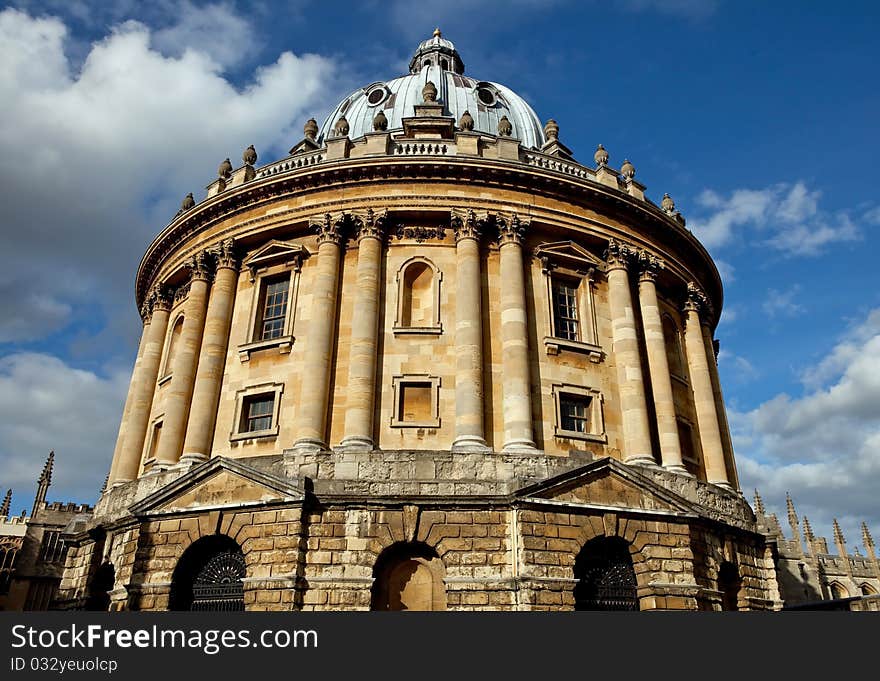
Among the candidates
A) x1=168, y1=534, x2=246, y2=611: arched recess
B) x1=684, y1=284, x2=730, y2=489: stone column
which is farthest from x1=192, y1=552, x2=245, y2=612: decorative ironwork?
x1=684, y1=284, x2=730, y2=489: stone column

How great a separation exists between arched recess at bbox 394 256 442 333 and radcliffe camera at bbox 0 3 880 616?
3.1 inches

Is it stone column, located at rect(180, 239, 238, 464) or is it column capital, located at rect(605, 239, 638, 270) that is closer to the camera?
stone column, located at rect(180, 239, 238, 464)

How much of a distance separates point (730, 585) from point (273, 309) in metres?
17.8

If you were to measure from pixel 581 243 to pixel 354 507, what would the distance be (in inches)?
502

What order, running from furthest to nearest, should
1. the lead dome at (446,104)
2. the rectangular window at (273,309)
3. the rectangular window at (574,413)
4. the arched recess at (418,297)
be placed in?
the lead dome at (446,104)
the rectangular window at (273,309)
the arched recess at (418,297)
the rectangular window at (574,413)

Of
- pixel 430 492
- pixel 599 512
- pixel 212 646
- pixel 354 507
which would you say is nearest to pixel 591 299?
pixel 599 512

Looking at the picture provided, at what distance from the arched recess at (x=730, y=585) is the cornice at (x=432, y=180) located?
12413 millimetres

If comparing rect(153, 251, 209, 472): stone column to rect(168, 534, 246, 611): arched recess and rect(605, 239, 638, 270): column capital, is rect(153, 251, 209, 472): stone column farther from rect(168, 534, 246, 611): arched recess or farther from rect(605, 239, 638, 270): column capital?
rect(605, 239, 638, 270): column capital

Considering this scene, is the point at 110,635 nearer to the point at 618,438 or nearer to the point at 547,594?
the point at 547,594

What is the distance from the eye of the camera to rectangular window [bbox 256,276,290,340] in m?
24.0

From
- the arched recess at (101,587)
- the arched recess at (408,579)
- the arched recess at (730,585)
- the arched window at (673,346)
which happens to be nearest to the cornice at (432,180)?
the arched window at (673,346)

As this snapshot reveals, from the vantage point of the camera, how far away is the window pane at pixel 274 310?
2397 centimetres

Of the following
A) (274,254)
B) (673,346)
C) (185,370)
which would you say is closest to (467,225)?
(274,254)

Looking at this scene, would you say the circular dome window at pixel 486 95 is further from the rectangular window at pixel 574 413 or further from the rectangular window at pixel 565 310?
the rectangular window at pixel 574 413
